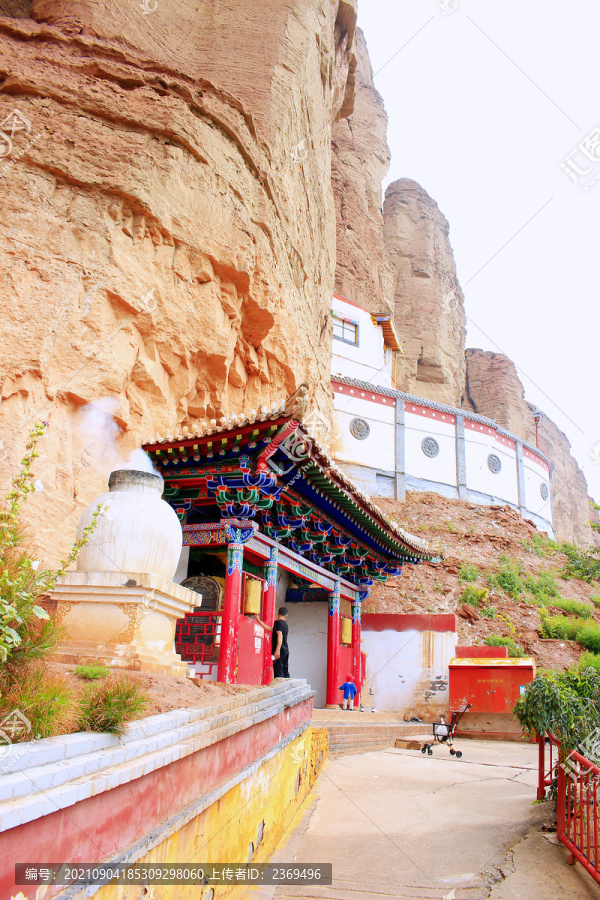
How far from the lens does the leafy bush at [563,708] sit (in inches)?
234

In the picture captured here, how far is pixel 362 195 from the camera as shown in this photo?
3650cm

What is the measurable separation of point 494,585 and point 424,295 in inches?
920

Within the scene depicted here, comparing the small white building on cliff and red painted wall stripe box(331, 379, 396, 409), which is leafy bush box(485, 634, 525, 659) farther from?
red painted wall stripe box(331, 379, 396, 409)

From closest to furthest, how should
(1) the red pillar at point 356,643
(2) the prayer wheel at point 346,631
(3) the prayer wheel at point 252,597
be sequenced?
(3) the prayer wheel at point 252,597, (2) the prayer wheel at point 346,631, (1) the red pillar at point 356,643

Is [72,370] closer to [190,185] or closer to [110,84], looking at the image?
[190,185]

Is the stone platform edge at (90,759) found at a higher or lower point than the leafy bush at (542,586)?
lower

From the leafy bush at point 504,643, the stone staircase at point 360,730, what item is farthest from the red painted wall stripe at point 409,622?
the stone staircase at point 360,730

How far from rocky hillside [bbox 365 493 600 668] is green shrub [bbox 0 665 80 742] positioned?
14382 millimetres

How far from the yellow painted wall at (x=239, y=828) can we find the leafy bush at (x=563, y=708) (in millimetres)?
2312

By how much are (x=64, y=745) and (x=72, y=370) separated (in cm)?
705

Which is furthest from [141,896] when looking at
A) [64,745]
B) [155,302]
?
[155,302]

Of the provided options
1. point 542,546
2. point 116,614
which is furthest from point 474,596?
point 116,614

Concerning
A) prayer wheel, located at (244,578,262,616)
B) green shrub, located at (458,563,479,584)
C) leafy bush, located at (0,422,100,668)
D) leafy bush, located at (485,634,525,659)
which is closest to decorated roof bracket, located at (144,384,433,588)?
prayer wheel, located at (244,578,262,616)

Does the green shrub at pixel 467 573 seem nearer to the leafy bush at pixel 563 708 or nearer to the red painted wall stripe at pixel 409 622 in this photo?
the red painted wall stripe at pixel 409 622
